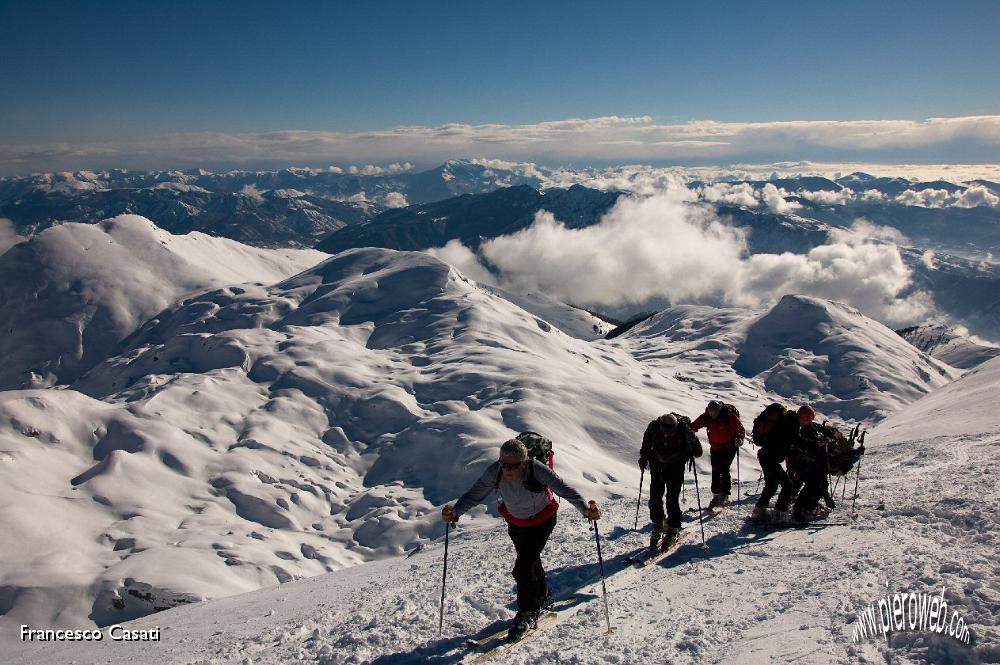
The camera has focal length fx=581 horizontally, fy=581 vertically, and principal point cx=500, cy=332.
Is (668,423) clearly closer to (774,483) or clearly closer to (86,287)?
(774,483)

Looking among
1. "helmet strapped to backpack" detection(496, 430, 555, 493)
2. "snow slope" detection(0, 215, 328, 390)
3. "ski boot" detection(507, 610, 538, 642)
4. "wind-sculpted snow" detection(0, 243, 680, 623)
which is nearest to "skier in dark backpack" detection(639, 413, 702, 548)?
"helmet strapped to backpack" detection(496, 430, 555, 493)

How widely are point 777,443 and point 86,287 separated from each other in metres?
131

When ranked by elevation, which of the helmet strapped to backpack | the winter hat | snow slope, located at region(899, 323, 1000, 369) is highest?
the helmet strapped to backpack

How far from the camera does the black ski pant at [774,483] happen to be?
13.8 m

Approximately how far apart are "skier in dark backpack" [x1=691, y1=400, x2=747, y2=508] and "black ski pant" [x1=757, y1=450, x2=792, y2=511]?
2.90 ft

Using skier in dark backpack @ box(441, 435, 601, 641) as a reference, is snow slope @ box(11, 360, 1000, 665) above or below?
below

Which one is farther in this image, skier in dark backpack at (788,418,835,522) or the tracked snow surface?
skier in dark backpack at (788,418,835,522)

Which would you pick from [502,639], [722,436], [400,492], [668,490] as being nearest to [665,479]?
[668,490]

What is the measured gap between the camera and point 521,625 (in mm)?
8781

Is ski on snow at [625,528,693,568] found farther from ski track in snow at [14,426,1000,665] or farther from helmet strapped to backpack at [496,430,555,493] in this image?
helmet strapped to backpack at [496,430,555,493]

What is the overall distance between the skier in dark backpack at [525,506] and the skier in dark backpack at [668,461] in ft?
12.7

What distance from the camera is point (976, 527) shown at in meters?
10.4

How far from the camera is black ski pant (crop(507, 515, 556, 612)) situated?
8.78 meters

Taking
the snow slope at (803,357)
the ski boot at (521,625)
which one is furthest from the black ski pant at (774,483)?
the snow slope at (803,357)
